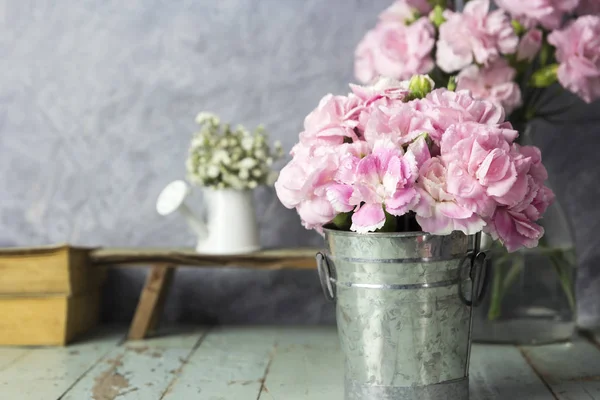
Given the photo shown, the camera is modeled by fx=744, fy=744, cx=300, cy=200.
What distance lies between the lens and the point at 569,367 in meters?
1.19

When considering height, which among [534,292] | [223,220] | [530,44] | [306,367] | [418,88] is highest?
[530,44]

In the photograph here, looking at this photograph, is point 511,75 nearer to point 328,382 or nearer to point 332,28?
point 332,28

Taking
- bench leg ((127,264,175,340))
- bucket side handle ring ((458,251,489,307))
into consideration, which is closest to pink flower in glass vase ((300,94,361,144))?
bucket side handle ring ((458,251,489,307))

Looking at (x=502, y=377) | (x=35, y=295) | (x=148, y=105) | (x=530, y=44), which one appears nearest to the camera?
(x=502, y=377)

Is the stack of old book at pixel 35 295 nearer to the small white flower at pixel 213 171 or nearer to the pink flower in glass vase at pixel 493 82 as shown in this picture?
the small white flower at pixel 213 171

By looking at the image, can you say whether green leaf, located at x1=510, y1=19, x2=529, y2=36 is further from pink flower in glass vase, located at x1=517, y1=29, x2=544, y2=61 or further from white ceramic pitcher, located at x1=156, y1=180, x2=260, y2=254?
white ceramic pitcher, located at x1=156, y1=180, x2=260, y2=254

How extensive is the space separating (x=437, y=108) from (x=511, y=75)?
41cm

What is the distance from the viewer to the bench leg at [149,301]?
1.39 metres

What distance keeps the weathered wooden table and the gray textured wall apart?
135 millimetres

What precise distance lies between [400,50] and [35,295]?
0.78 meters

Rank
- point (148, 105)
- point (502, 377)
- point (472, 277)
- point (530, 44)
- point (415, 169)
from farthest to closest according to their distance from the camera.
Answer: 1. point (148, 105)
2. point (530, 44)
3. point (502, 377)
4. point (472, 277)
5. point (415, 169)

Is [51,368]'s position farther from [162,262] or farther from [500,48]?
[500,48]

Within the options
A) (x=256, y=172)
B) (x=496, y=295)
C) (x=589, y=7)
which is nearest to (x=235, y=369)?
(x=256, y=172)

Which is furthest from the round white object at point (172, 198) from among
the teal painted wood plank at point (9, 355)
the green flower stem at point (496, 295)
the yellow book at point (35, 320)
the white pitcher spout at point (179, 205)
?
the green flower stem at point (496, 295)
